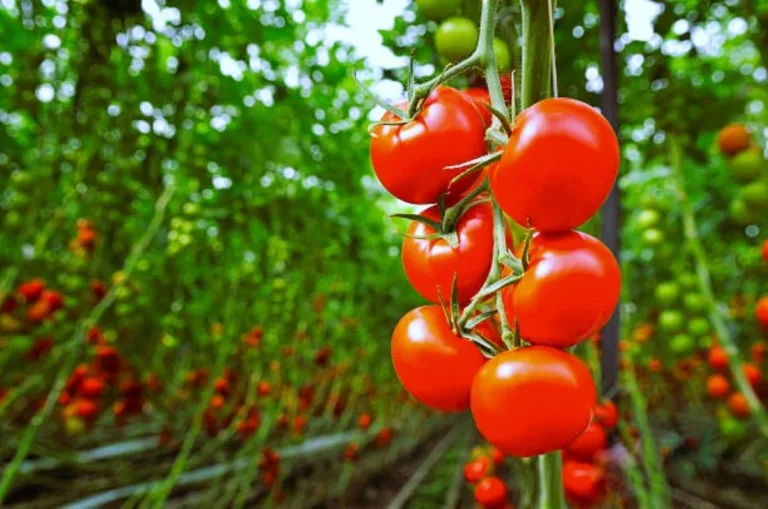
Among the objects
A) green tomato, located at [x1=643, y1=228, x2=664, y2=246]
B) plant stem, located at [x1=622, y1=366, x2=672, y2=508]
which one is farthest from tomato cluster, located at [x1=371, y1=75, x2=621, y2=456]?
green tomato, located at [x1=643, y1=228, x2=664, y2=246]

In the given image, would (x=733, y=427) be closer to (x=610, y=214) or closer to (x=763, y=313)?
(x=763, y=313)

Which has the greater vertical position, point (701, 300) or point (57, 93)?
point (57, 93)

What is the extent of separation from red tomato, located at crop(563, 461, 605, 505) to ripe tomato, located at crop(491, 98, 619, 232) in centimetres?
47

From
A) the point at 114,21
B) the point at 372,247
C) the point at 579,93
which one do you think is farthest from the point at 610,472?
the point at 372,247

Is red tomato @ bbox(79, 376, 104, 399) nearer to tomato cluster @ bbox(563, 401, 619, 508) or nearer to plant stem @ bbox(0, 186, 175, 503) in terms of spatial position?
plant stem @ bbox(0, 186, 175, 503)

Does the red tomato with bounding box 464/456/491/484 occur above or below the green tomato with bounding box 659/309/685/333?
below

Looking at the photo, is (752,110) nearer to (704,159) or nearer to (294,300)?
(704,159)

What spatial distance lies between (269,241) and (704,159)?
53.7 inches

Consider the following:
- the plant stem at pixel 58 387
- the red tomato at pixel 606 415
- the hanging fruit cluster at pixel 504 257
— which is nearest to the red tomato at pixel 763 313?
the red tomato at pixel 606 415

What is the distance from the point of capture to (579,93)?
0.94 m

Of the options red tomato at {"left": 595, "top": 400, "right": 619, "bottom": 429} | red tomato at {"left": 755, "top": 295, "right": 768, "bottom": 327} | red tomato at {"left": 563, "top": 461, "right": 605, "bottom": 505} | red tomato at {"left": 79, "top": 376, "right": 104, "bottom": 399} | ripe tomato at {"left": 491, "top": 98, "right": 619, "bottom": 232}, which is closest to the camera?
ripe tomato at {"left": 491, "top": 98, "right": 619, "bottom": 232}

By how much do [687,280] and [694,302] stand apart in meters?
0.05

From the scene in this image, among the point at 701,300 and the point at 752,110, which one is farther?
the point at 752,110

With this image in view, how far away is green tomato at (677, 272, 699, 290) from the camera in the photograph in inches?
56.6
